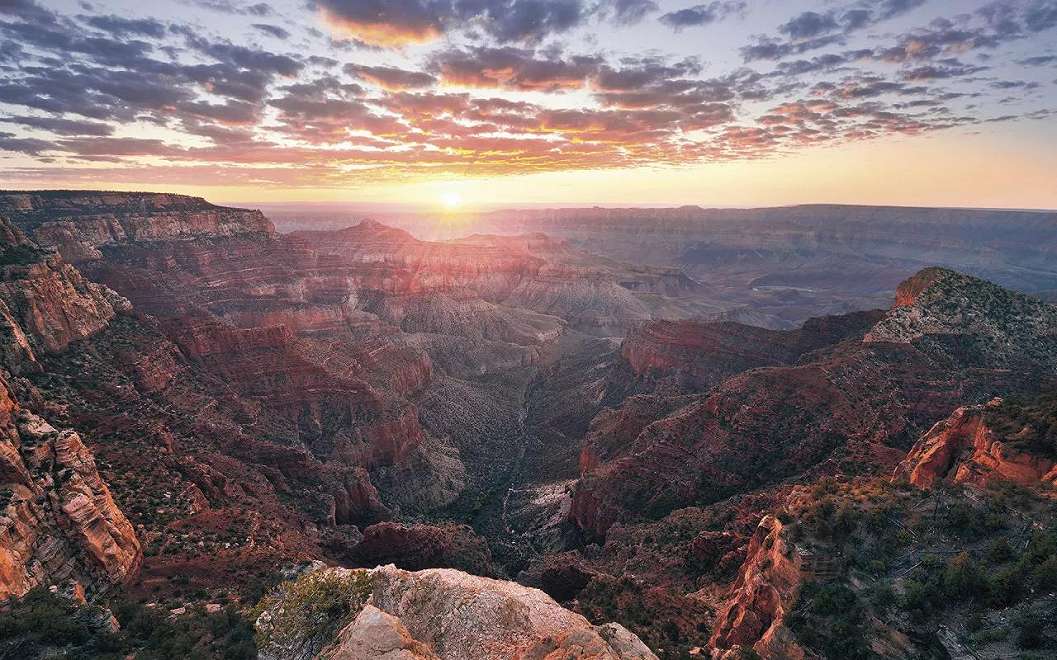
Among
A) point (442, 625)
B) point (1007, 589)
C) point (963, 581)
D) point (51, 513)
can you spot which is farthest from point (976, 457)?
point (51, 513)

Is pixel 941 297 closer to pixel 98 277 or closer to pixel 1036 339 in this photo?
pixel 1036 339

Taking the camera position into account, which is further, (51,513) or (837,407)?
A: (837,407)

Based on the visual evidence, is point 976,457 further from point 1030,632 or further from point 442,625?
point 442,625

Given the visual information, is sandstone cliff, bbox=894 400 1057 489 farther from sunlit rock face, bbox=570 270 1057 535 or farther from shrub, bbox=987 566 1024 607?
sunlit rock face, bbox=570 270 1057 535

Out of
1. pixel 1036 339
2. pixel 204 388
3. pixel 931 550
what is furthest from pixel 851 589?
pixel 204 388

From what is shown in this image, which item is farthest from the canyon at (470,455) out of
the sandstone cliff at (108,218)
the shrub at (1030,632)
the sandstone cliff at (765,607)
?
the shrub at (1030,632)

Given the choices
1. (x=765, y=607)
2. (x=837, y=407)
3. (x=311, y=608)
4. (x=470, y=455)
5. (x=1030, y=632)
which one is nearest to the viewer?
(x=1030, y=632)
